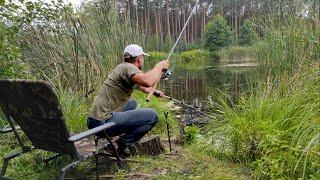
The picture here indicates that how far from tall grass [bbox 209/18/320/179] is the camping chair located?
57.3 inches

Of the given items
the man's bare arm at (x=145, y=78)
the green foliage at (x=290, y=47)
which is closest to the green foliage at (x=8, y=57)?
the man's bare arm at (x=145, y=78)

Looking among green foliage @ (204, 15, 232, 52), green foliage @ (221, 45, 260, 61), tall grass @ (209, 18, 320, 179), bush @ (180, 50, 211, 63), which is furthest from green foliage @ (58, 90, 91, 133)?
green foliage @ (204, 15, 232, 52)

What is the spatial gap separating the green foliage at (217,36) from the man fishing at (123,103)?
32.8 metres

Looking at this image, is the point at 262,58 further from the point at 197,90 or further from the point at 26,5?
the point at 197,90

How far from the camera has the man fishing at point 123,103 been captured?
12.5 ft

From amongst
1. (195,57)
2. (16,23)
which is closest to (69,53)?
(16,23)

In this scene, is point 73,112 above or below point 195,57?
above

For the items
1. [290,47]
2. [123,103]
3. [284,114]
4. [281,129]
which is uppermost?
[290,47]

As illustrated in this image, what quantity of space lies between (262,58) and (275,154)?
2.43 meters

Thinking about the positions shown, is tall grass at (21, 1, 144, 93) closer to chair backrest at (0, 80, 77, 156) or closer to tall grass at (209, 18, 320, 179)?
tall grass at (209, 18, 320, 179)

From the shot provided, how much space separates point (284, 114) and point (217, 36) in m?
35.1

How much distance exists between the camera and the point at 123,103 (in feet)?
13.2

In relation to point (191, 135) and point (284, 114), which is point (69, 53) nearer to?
point (191, 135)

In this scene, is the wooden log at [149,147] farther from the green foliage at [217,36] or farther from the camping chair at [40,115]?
the green foliage at [217,36]
